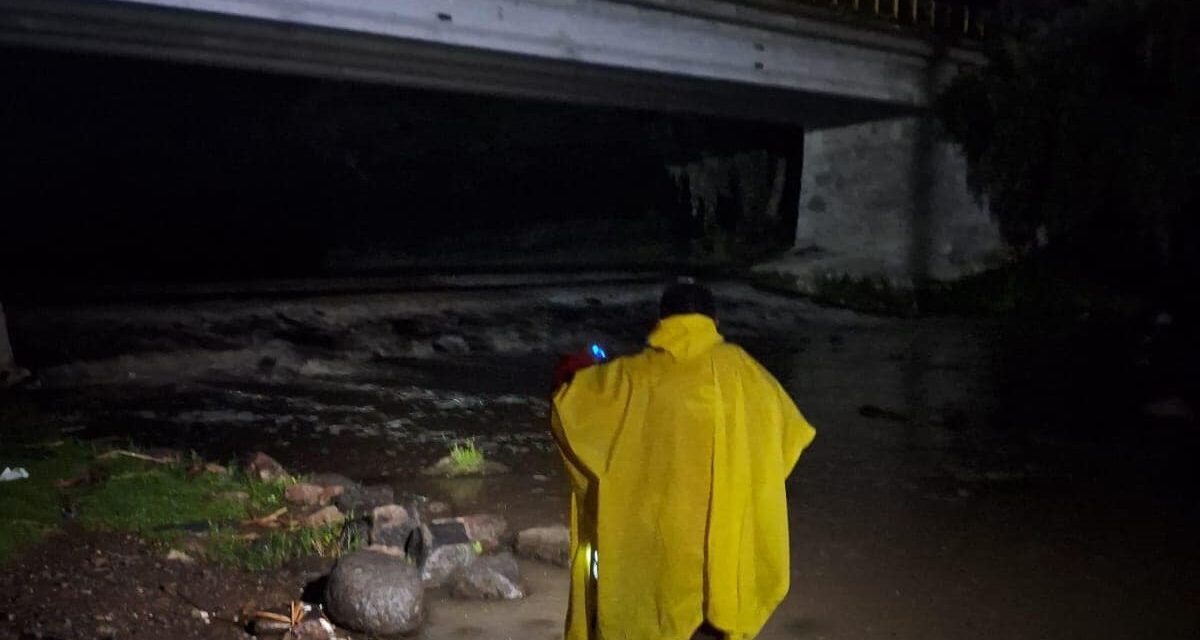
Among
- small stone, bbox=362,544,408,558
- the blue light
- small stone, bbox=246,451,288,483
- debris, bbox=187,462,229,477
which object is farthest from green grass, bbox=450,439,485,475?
the blue light

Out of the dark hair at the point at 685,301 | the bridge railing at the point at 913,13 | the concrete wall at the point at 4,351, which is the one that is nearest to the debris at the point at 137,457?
the concrete wall at the point at 4,351

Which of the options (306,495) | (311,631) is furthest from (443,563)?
(306,495)

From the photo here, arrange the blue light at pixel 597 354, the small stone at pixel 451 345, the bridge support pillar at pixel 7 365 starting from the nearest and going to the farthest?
the blue light at pixel 597 354 < the bridge support pillar at pixel 7 365 < the small stone at pixel 451 345

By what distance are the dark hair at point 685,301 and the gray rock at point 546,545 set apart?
2.64m

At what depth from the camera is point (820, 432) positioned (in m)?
8.36

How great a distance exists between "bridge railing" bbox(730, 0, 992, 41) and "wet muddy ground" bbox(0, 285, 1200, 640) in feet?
16.3

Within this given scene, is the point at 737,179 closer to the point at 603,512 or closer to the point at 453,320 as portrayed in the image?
the point at 453,320

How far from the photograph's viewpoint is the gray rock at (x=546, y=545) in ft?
17.0

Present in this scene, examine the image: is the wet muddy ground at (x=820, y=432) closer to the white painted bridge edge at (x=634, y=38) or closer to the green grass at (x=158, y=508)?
the green grass at (x=158, y=508)

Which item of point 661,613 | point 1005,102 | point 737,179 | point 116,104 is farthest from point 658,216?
point 661,613

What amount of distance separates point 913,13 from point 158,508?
1505 centimetres

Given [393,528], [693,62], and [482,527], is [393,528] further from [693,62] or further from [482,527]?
[693,62]

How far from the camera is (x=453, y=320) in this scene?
1390 centimetres

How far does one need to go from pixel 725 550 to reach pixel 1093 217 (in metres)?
16.1
